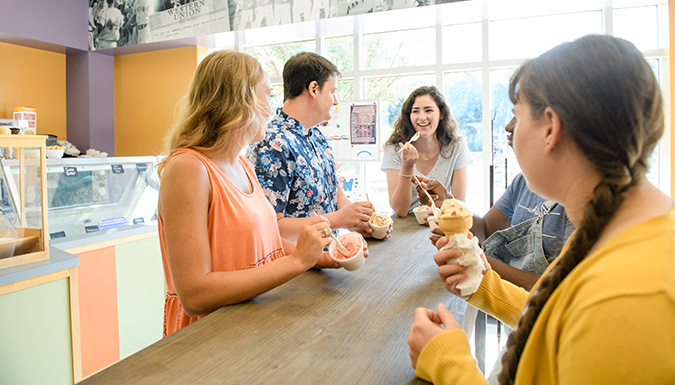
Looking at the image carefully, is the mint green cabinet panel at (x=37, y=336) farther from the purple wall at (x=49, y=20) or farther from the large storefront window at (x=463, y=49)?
the purple wall at (x=49, y=20)

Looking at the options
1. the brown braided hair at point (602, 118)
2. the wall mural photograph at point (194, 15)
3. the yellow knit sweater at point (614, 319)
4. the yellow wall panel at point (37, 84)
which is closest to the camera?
the yellow knit sweater at point (614, 319)

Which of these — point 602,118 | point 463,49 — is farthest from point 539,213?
point 463,49

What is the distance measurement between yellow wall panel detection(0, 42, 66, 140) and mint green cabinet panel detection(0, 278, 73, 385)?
4923 mm

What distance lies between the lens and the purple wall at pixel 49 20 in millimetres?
5508

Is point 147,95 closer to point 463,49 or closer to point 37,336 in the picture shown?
point 463,49

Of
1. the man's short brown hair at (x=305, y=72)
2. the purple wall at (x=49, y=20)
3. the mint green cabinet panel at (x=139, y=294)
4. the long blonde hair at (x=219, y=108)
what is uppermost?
the purple wall at (x=49, y=20)

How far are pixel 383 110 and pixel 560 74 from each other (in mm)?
5828

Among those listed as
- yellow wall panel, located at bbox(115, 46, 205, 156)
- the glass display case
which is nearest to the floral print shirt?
the glass display case

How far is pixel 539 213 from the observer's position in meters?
1.55

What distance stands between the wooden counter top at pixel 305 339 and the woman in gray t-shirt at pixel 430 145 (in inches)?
65.0

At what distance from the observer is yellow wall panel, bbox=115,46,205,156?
675 cm

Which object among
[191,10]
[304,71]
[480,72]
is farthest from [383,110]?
[304,71]

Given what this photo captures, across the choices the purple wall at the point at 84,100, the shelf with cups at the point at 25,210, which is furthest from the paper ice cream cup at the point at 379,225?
the purple wall at the point at 84,100

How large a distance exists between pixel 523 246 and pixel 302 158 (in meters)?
1.03
